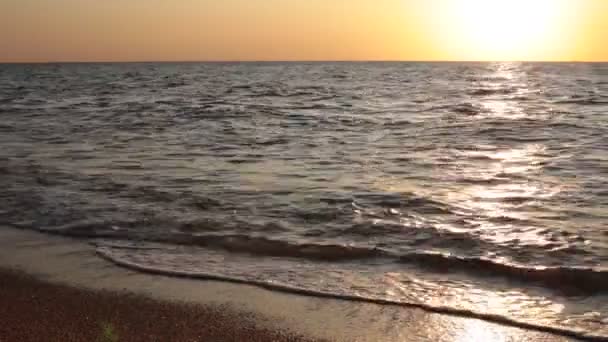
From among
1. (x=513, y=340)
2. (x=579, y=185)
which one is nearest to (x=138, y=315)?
(x=513, y=340)

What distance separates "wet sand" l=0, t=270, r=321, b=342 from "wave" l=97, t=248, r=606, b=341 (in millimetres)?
705

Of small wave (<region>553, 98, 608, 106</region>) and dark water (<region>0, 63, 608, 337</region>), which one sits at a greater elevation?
small wave (<region>553, 98, 608, 106</region>)

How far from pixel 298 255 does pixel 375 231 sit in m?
1.15

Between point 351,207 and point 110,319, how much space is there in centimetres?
443

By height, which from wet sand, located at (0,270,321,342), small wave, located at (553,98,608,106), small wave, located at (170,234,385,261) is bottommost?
small wave, located at (170,234,385,261)

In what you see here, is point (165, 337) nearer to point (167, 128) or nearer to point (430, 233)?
point (430, 233)

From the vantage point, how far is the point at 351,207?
8.80m

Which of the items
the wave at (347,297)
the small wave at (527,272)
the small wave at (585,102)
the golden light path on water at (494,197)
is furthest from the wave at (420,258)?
the small wave at (585,102)

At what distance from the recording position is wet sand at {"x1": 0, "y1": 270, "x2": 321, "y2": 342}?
4.55 metres

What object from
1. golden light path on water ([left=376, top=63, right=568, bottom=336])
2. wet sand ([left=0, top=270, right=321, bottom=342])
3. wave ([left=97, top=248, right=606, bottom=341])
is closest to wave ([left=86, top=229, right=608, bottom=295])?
golden light path on water ([left=376, top=63, right=568, bottom=336])

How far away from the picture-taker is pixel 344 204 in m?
8.98

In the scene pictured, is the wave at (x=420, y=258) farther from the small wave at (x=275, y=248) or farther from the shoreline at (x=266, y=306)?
the shoreline at (x=266, y=306)

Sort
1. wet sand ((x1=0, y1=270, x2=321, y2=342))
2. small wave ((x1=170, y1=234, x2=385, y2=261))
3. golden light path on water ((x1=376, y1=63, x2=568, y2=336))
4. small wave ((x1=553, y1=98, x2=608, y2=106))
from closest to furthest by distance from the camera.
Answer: wet sand ((x1=0, y1=270, x2=321, y2=342))
golden light path on water ((x1=376, y1=63, x2=568, y2=336))
small wave ((x1=170, y1=234, x2=385, y2=261))
small wave ((x1=553, y1=98, x2=608, y2=106))

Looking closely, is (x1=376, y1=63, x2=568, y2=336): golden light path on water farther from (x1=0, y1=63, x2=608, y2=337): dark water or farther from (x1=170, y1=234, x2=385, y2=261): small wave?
(x1=170, y1=234, x2=385, y2=261): small wave
